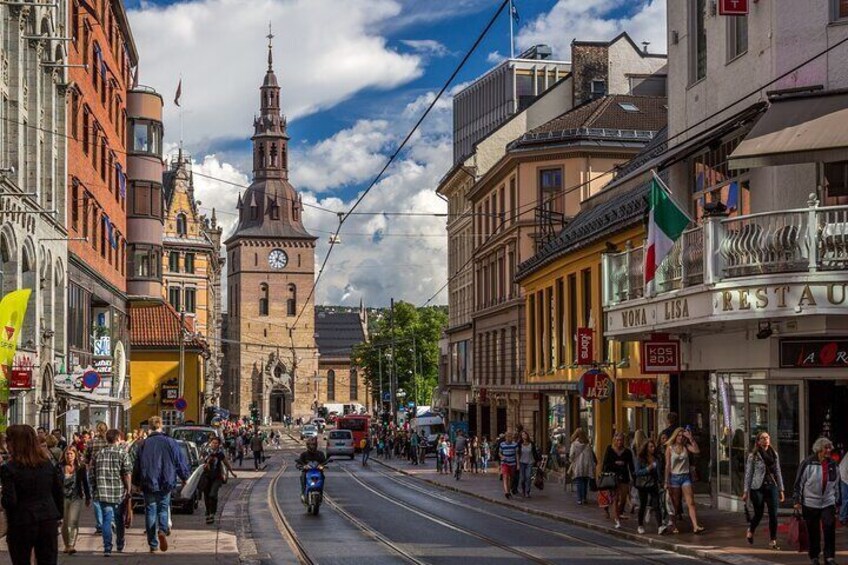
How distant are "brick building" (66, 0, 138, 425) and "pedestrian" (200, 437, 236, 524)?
13418 millimetres

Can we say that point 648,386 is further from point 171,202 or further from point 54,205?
point 171,202

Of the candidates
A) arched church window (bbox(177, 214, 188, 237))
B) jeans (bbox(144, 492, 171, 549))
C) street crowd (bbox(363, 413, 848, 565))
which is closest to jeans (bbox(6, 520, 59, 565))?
jeans (bbox(144, 492, 171, 549))

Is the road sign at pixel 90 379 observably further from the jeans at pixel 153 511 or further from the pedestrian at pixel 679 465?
the pedestrian at pixel 679 465

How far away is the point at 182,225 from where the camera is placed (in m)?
110

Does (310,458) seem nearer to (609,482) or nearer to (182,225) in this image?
(609,482)

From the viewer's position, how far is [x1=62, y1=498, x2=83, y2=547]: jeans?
733 inches

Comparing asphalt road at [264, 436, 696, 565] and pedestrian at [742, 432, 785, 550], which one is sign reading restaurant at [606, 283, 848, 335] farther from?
asphalt road at [264, 436, 696, 565]

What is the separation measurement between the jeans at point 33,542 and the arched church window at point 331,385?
170730 mm

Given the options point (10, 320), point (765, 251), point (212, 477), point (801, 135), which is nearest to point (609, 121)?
point (212, 477)

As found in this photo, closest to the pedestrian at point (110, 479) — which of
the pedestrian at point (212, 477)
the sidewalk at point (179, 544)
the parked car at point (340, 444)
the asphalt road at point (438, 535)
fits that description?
the sidewalk at point (179, 544)

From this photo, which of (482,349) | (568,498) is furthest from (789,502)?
(482,349)

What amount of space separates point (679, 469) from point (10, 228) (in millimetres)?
17337

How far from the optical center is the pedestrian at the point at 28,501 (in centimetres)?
1208

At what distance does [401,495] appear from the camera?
121ft
